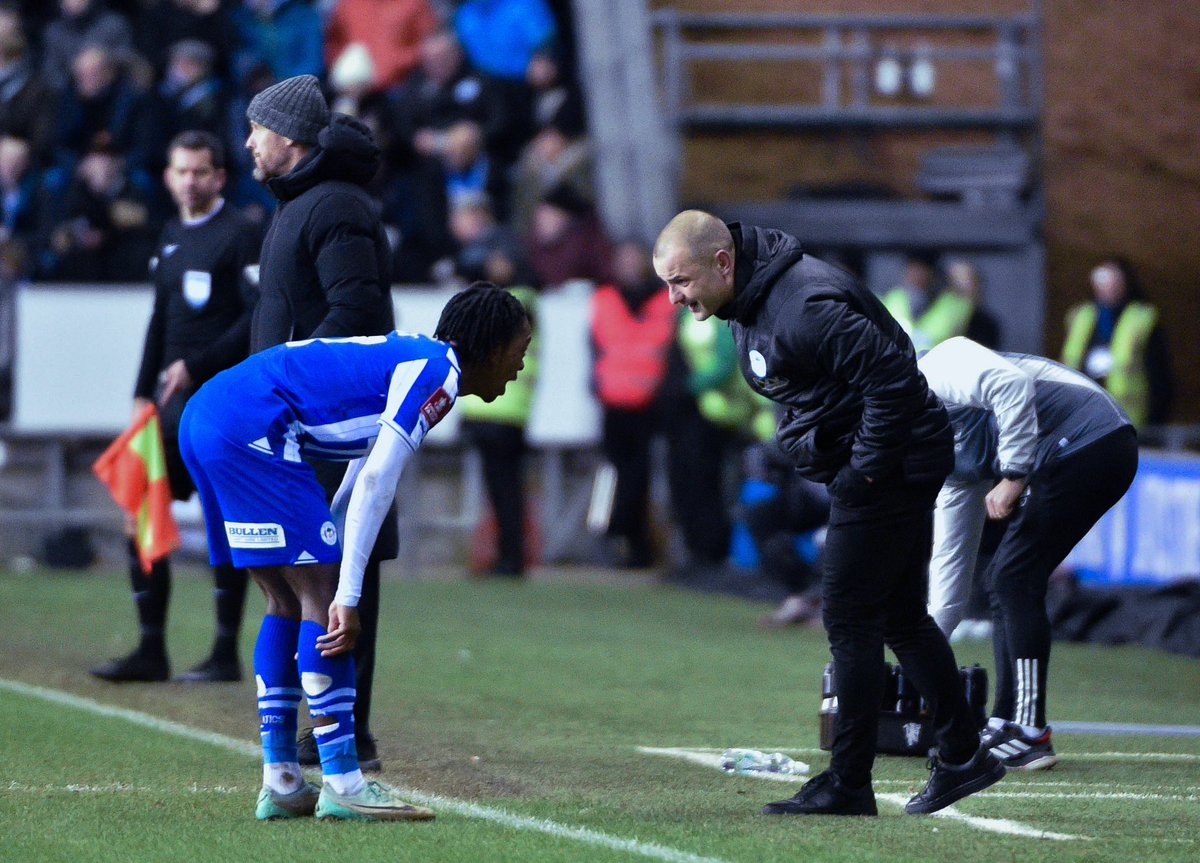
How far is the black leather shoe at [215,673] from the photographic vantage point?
9.31 m

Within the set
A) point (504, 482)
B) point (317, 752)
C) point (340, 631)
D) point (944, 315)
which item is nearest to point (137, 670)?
point (317, 752)

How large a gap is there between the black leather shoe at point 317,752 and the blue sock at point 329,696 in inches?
39.2

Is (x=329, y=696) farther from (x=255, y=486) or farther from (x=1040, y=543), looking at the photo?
(x=1040, y=543)

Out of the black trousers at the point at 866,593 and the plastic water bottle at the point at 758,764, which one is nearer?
the black trousers at the point at 866,593

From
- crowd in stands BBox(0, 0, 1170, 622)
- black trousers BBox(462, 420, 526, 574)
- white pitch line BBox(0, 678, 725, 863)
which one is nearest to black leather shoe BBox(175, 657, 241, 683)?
white pitch line BBox(0, 678, 725, 863)

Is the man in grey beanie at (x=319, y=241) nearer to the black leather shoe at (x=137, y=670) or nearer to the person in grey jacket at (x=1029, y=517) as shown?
the person in grey jacket at (x=1029, y=517)

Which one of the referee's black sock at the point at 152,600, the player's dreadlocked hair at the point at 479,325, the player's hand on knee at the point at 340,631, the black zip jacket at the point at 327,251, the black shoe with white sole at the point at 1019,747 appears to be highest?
the black zip jacket at the point at 327,251

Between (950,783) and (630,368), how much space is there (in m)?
9.27

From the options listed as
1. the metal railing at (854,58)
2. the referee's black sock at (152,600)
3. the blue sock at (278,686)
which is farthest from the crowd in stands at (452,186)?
the blue sock at (278,686)

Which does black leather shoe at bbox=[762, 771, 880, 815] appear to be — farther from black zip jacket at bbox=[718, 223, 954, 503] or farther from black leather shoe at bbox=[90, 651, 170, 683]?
black leather shoe at bbox=[90, 651, 170, 683]

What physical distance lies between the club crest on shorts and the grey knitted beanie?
1.64m

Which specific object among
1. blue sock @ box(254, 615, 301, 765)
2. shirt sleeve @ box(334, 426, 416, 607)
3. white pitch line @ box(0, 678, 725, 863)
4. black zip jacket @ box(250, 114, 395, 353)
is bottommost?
white pitch line @ box(0, 678, 725, 863)

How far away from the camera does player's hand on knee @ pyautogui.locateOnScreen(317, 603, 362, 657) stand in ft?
18.9

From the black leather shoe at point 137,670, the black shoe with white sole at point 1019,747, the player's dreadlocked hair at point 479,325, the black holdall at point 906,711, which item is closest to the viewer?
the player's dreadlocked hair at point 479,325
